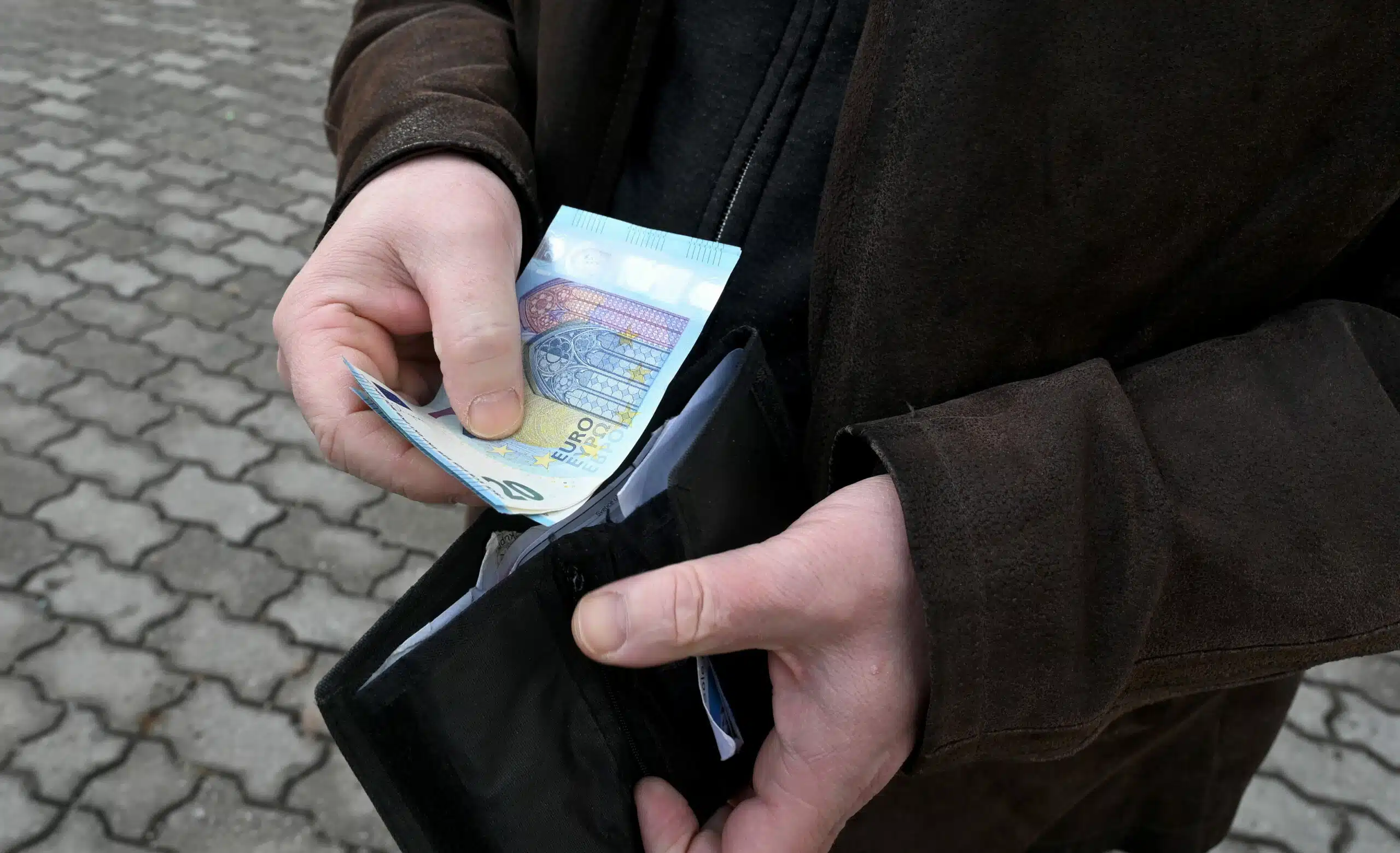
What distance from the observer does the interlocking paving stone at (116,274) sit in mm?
3803

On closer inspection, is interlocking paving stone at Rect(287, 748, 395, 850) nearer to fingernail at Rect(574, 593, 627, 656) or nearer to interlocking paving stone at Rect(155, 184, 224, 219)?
fingernail at Rect(574, 593, 627, 656)

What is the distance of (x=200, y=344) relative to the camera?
3.61 metres

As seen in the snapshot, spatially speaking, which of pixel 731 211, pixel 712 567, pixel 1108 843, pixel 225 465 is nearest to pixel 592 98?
pixel 731 211

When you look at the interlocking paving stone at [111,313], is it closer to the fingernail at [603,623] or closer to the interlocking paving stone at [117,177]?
the interlocking paving stone at [117,177]

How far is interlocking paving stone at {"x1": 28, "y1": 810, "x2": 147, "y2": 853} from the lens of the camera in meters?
2.25

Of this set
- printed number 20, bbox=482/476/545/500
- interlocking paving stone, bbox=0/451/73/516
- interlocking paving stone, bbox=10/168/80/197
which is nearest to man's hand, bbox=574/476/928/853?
printed number 20, bbox=482/476/545/500

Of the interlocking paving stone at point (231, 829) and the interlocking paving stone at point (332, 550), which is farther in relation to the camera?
the interlocking paving stone at point (332, 550)

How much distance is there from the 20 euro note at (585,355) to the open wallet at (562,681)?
90 millimetres

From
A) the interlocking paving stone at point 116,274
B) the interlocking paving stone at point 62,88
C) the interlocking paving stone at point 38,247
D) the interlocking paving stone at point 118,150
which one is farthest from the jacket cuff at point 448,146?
the interlocking paving stone at point 62,88

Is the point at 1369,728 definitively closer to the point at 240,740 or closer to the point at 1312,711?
the point at 1312,711

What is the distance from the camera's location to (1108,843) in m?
1.28

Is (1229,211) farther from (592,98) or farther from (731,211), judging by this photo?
(592,98)

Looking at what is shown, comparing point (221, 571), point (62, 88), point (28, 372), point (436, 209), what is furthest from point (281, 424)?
point (62, 88)

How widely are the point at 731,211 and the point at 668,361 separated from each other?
18cm
